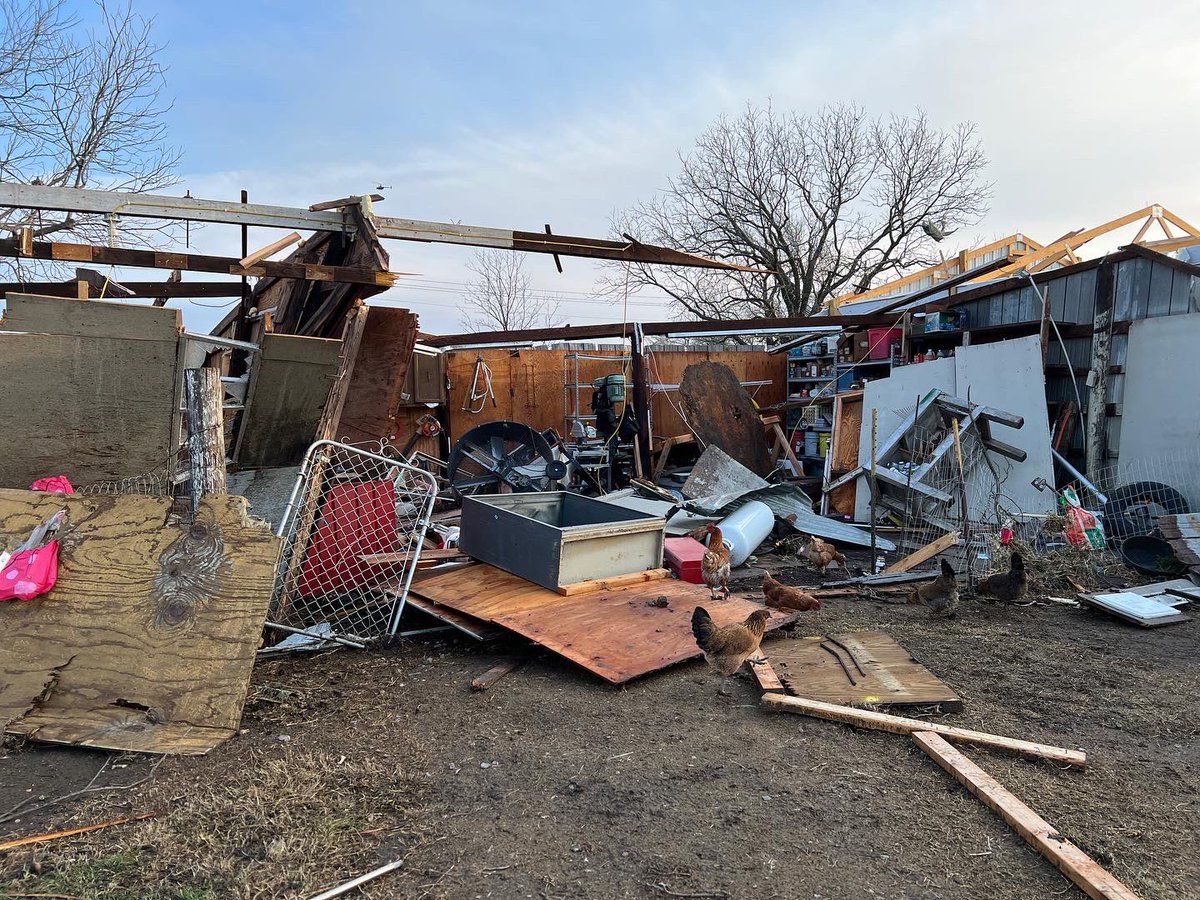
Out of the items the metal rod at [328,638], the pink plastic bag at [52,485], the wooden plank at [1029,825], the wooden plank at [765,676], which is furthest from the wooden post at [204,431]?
the wooden plank at [1029,825]

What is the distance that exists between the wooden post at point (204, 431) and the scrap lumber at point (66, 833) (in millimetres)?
1639

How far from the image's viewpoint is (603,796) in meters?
3.04

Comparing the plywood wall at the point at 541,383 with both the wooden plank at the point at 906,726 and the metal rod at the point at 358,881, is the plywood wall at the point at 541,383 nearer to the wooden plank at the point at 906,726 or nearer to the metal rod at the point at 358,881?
the wooden plank at the point at 906,726

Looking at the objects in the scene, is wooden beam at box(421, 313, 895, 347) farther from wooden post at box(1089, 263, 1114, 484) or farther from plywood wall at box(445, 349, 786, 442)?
wooden post at box(1089, 263, 1114, 484)

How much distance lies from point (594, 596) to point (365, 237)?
372 centimetres

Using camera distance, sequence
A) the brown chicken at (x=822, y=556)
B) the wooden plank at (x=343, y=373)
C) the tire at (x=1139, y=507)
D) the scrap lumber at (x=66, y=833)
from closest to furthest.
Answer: the scrap lumber at (x=66, y=833) → the wooden plank at (x=343, y=373) → the brown chicken at (x=822, y=556) → the tire at (x=1139, y=507)

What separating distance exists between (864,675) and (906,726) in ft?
2.02

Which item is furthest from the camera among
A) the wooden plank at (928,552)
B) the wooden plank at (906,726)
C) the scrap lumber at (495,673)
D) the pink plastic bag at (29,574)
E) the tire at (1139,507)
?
the tire at (1139,507)

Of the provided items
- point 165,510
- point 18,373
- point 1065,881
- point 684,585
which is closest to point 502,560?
point 684,585

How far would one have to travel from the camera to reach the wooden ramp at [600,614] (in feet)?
14.0

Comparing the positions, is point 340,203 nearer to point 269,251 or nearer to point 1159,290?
point 269,251

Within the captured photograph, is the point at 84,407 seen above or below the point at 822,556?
above

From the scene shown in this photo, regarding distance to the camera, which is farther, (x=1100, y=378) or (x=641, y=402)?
(x=641, y=402)

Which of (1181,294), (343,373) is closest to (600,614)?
(343,373)
